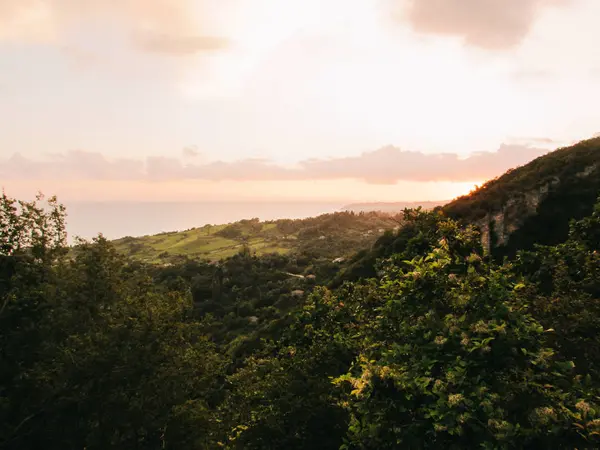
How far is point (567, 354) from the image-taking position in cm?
1076

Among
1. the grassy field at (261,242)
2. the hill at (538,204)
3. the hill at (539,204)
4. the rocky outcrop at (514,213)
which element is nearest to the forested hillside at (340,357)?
the hill at (538,204)

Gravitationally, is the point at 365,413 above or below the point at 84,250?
below

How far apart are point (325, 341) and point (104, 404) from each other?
33.9ft

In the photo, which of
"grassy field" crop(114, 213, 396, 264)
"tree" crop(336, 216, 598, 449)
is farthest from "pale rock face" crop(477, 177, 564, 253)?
"grassy field" crop(114, 213, 396, 264)

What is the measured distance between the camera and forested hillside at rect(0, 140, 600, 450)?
8.70m

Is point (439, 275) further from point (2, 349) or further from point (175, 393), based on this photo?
point (2, 349)

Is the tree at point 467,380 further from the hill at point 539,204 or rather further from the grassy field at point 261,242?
the grassy field at point 261,242

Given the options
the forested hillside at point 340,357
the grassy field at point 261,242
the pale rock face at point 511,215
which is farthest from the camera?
the grassy field at point 261,242

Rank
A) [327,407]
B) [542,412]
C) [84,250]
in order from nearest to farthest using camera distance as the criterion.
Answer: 1. [542,412]
2. [327,407]
3. [84,250]

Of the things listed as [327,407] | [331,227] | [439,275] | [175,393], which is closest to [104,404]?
[175,393]

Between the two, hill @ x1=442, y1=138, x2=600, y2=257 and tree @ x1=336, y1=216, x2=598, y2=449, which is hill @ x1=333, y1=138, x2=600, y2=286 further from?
tree @ x1=336, y1=216, x2=598, y2=449

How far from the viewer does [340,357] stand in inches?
655

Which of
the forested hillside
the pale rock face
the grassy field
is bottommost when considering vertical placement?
the grassy field

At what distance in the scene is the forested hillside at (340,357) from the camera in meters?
8.70
